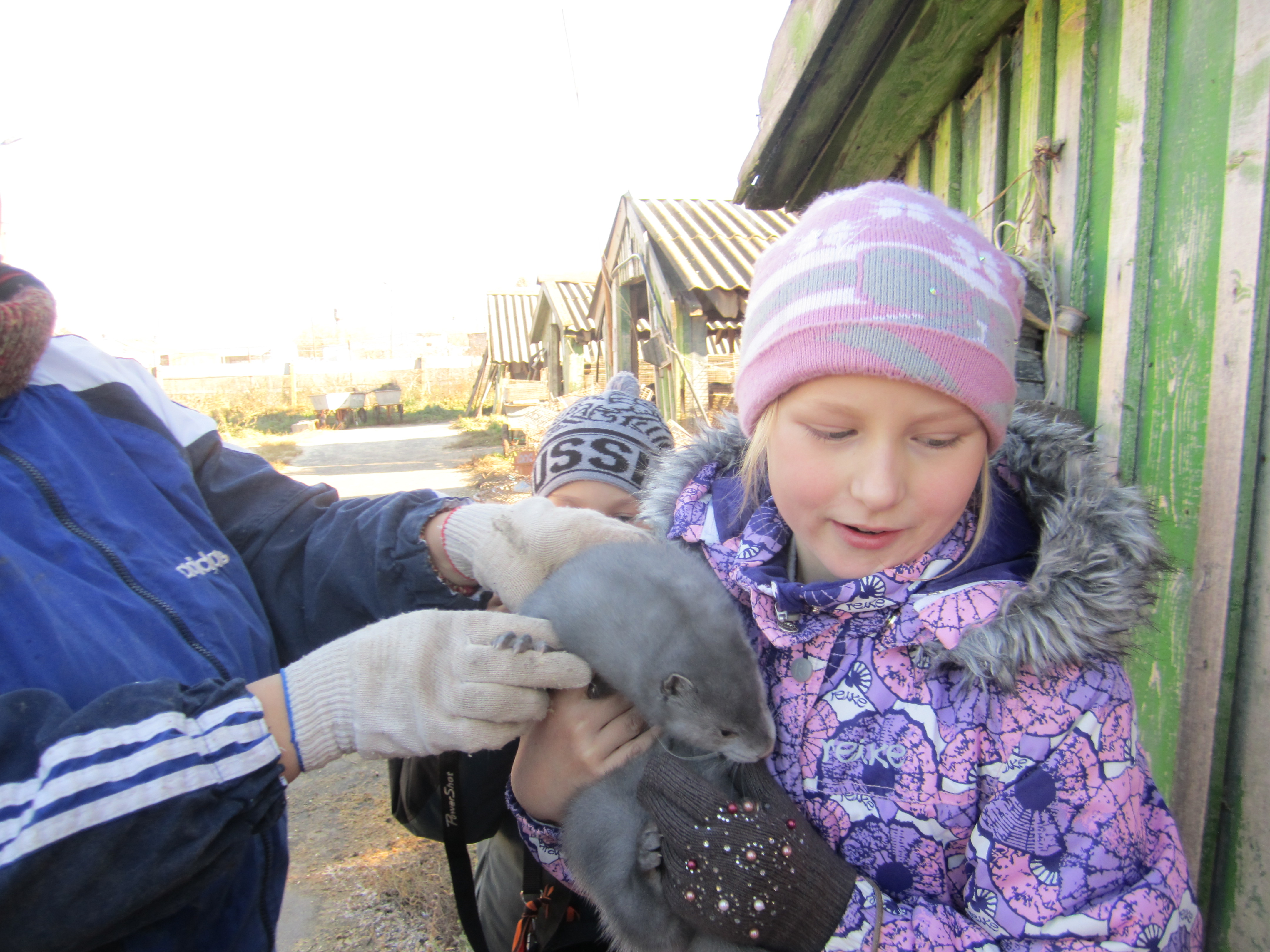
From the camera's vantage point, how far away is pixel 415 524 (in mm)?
1919

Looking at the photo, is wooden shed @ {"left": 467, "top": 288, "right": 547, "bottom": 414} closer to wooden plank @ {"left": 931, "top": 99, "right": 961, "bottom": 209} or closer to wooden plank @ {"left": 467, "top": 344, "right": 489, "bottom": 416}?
wooden plank @ {"left": 467, "top": 344, "right": 489, "bottom": 416}

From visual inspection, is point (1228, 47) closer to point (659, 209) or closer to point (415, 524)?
point (415, 524)

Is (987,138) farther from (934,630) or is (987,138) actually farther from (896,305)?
(934,630)

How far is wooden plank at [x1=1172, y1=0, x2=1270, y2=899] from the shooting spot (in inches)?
61.6

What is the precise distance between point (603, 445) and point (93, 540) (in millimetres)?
1733

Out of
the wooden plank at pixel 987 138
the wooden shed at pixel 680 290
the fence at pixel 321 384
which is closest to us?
the wooden plank at pixel 987 138

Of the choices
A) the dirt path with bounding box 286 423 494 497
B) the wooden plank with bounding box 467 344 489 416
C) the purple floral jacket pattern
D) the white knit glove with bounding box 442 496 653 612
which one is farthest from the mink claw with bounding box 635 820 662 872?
the wooden plank with bounding box 467 344 489 416

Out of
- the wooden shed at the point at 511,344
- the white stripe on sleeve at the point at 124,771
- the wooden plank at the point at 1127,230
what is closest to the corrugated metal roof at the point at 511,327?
the wooden shed at the point at 511,344

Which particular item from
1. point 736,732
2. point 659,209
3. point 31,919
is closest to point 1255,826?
point 736,732

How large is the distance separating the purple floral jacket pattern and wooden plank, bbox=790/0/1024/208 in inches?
74.4

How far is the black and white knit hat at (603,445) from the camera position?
9.01 feet

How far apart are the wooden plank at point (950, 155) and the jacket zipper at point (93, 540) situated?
114 inches

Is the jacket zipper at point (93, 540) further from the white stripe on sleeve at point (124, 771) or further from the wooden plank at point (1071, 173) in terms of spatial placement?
the wooden plank at point (1071, 173)

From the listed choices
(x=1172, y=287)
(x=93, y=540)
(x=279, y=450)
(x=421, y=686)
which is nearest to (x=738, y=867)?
(x=421, y=686)
